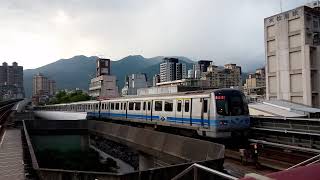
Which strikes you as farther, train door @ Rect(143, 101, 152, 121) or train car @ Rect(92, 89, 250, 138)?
train door @ Rect(143, 101, 152, 121)

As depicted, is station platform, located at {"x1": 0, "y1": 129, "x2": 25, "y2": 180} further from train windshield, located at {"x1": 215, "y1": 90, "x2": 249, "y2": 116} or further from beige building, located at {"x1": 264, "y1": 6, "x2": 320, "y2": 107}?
beige building, located at {"x1": 264, "y1": 6, "x2": 320, "y2": 107}

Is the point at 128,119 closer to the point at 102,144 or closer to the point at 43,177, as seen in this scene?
the point at 102,144

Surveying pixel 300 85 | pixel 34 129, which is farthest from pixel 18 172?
pixel 300 85

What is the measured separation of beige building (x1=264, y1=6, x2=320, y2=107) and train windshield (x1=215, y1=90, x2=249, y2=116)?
949 inches

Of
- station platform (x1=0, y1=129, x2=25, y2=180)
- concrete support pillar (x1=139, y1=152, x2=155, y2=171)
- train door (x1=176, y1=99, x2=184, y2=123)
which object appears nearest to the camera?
station platform (x1=0, y1=129, x2=25, y2=180)

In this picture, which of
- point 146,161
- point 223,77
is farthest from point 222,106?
point 223,77

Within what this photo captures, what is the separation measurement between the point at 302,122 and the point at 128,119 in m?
15.3

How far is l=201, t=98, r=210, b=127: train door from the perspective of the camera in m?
18.2

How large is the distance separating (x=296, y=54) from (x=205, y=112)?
27347mm

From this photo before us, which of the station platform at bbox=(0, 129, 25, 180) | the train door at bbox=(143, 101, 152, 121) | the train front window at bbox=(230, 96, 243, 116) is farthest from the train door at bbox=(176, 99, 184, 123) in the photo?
the station platform at bbox=(0, 129, 25, 180)

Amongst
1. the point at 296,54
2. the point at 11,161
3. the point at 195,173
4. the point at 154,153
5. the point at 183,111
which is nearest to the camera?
the point at 195,173

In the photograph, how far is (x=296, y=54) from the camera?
136 ft

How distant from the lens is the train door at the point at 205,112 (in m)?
18.2

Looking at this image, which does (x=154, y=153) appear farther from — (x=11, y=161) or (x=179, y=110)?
(x=11, y=161)
